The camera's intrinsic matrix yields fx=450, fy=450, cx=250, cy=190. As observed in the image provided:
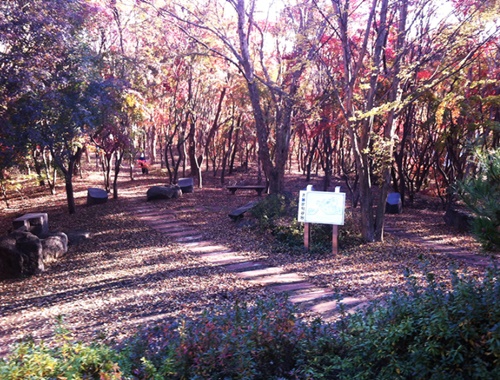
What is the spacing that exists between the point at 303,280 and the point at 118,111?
621 cm

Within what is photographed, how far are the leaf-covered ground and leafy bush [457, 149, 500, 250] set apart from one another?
1.58 feet

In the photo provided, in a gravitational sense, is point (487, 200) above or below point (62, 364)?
above

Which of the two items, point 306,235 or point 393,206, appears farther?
point 393,206

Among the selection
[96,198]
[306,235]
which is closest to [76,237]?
[96,198]

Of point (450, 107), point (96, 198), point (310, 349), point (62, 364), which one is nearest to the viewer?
point (62, 364)

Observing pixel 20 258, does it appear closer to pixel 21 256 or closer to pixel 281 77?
pixel 21 256

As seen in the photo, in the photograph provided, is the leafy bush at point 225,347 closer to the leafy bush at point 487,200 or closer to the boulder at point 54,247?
the leafy bush at point 487,200

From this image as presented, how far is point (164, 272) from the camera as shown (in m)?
7.53

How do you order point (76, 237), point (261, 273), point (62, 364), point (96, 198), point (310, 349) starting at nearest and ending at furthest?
point (62, 364) → point (310, 349) → point (261, 273) → point (76, 237) → point (96, 198)

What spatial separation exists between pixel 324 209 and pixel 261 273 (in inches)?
68.2

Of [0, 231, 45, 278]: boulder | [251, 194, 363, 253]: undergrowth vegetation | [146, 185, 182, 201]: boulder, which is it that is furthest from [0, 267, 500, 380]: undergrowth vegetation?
[146, 185, 182, 201]: boulder

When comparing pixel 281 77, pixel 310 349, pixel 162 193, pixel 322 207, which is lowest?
pixel 310 349

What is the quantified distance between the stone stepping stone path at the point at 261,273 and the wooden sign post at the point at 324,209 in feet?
3.92

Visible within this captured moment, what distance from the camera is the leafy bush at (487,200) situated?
130 inches
